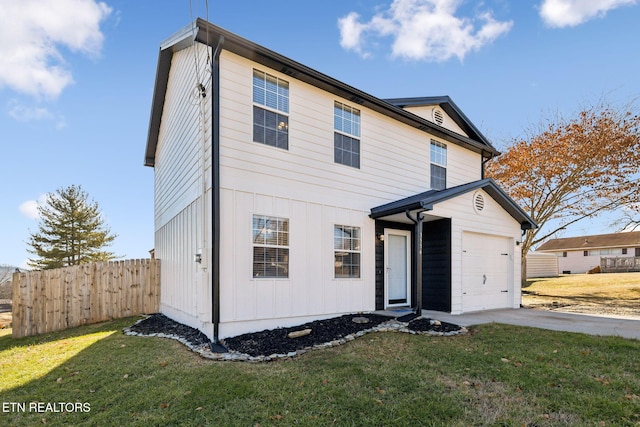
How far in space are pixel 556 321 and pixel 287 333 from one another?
19.0 ft

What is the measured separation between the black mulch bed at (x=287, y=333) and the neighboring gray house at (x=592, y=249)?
112 feet

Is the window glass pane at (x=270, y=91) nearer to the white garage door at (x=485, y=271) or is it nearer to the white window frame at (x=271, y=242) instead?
the white window frame at (x=271, y=242)

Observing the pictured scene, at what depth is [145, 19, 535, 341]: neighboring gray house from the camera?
21.0 ft

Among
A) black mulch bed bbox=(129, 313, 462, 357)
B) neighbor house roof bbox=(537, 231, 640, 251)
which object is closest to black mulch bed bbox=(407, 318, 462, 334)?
black mulch bed bbox=(129, 313, 462, 357)

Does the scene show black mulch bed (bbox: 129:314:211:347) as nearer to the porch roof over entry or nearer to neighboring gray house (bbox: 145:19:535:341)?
neighboring gray house (bbox: 145:19:535:341)

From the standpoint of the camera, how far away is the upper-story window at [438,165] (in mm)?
10516

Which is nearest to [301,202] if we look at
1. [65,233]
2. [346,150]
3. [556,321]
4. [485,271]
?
[346,150]

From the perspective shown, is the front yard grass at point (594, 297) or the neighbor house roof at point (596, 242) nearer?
the front yard grass at point (594, 297)

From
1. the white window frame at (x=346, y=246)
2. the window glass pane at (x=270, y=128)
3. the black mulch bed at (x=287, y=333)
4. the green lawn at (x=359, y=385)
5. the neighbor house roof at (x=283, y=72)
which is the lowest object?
the black mulch bed at (x=287, y=333)

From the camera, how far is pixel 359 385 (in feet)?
13.2

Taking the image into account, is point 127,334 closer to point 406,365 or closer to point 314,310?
point 314,310

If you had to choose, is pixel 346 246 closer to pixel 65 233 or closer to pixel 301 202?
pixel 301 202

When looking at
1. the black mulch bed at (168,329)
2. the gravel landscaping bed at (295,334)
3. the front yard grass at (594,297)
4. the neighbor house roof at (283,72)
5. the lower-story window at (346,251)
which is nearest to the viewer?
the gravel landscaping bed at (295,334)

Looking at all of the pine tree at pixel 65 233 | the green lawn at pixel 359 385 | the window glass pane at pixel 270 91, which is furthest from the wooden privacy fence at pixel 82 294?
the pine tree at pixel 65 233
